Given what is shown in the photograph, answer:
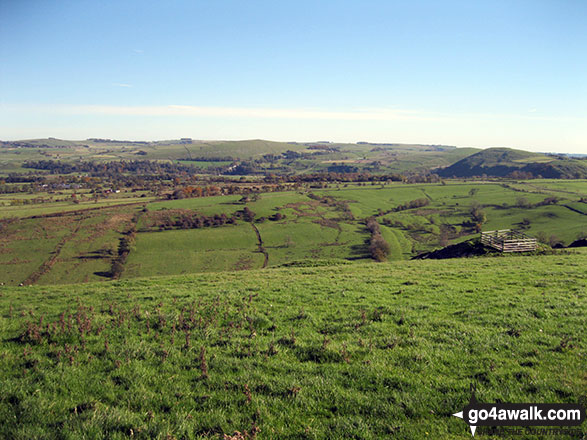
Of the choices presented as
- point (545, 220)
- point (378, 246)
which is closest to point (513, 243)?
point (378, 246)

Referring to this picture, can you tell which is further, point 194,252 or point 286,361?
point 194,252

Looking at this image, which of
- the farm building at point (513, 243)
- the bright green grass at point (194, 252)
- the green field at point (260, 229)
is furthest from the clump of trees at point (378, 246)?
the farm building at point (513, 243)

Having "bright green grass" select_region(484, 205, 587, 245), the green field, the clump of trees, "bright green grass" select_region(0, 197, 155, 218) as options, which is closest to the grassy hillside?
the green field

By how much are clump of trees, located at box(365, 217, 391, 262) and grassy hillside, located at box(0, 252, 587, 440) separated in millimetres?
72087

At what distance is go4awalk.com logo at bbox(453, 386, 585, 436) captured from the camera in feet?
24.3

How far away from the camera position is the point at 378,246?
96.6 metres

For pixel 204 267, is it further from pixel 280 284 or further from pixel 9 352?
pixel 9 352

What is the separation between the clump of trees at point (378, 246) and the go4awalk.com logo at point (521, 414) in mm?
81525

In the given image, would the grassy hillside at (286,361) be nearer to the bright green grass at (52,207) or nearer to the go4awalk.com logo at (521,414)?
the go4awalk.com logo at (521,414)

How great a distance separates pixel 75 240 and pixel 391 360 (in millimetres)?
113167

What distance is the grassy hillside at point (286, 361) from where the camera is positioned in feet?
25.1

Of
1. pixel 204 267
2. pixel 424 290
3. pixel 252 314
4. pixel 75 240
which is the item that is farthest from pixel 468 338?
pixel 75 240

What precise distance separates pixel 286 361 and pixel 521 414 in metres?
6.45

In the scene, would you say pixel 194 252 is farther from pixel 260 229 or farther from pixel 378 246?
pixel 378 246
